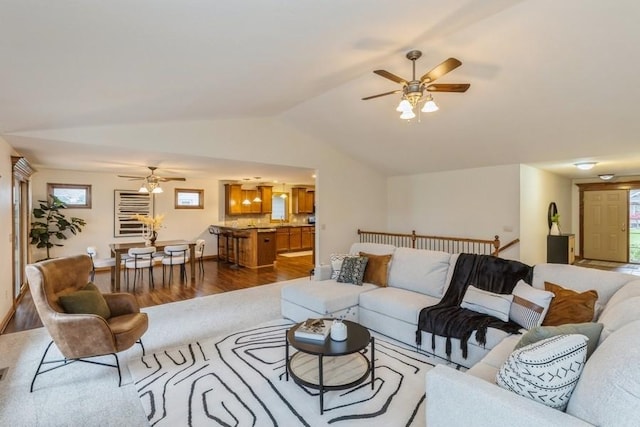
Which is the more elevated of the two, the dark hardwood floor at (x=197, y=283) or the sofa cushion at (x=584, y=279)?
the sofa cushion at (x=584, y=279)

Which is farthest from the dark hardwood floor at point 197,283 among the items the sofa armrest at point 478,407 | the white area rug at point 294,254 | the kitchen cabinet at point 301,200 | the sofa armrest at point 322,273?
the sofa armrest at point 478,407

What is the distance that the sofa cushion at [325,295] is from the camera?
367 centimetres

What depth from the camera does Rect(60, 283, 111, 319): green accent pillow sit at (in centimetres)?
288

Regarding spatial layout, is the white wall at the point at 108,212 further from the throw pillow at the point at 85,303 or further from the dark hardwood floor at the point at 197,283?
the throw pillow at the point at 85,303

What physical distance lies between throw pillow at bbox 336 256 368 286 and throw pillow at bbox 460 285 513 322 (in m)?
1.32

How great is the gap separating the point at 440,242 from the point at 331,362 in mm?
4550

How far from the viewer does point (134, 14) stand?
5.54ft

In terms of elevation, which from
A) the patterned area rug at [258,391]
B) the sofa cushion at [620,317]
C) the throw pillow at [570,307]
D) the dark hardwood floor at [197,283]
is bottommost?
the patterned area rug at [258,391]

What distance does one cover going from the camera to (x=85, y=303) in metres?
2.96

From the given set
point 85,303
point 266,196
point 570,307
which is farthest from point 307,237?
A: point 570,307

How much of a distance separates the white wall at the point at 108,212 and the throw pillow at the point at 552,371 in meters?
8.48

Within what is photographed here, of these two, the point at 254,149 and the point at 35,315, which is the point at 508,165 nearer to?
the point at 254,149

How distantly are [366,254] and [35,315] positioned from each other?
4635mm

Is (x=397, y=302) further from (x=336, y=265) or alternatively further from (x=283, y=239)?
(x=283, y=239)
